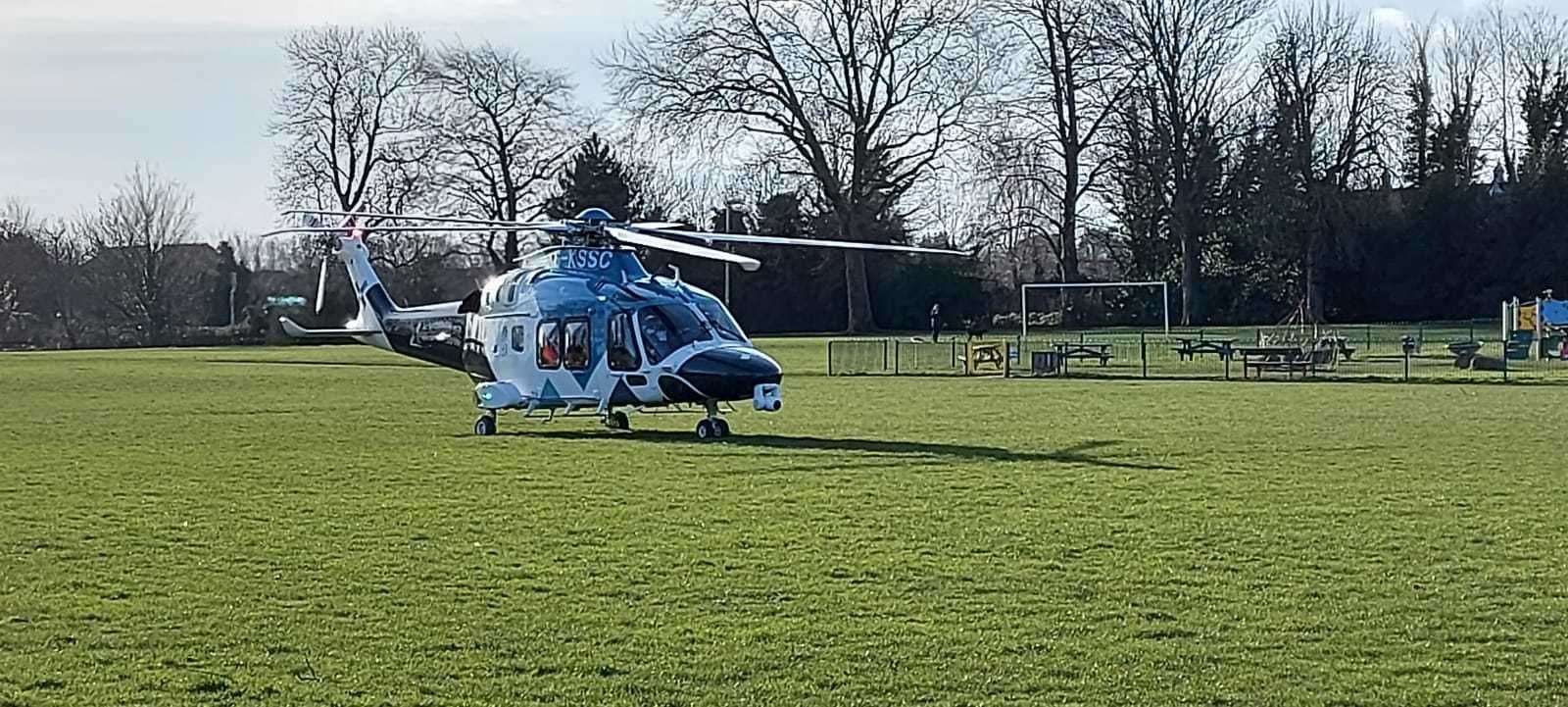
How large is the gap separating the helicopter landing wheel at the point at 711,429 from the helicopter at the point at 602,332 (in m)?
0.01

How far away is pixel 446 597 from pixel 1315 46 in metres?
61.8

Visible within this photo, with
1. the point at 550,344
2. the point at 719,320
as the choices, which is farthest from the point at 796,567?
the point at 550,344

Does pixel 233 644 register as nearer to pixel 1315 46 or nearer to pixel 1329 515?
pixel 1329 515

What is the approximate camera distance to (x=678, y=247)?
22109mm

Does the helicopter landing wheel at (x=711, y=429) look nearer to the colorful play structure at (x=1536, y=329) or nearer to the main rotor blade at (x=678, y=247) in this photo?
the main rotor blade at (x=678, y=247)

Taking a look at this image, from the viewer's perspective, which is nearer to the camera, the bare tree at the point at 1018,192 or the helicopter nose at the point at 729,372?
the helicopter nose at the point at 729,372

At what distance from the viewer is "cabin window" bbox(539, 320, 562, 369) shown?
84.0 feet

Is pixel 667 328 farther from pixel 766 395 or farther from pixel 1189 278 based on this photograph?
pixel 1189 278

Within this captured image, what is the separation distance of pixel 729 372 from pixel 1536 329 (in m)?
28.1

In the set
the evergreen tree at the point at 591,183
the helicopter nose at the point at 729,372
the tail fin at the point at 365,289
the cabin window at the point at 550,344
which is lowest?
the helicopter nose at the point at 729,372

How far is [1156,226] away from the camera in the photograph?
6856 cm

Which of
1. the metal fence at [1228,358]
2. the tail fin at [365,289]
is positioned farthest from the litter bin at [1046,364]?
the tail fin at [365,289]

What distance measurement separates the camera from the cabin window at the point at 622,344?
24625 mm

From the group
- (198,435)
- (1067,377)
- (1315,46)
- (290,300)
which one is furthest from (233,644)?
(290,300)
